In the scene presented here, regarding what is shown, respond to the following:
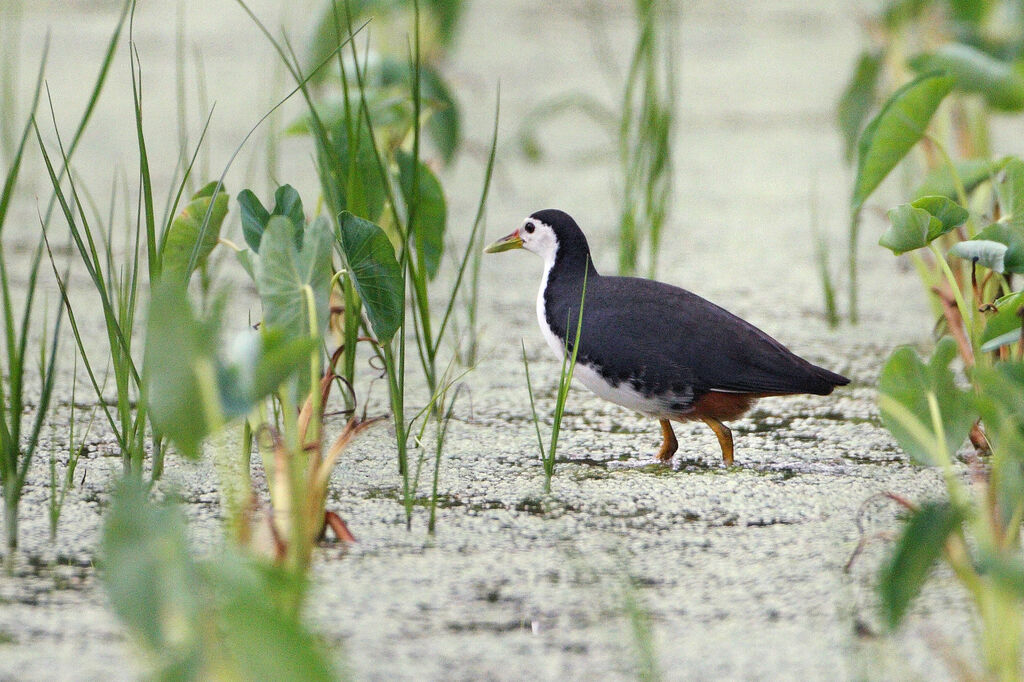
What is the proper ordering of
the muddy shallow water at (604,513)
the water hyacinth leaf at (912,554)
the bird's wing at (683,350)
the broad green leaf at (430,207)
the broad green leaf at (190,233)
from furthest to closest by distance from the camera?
1. the broad green leaf at (430,207)
2. the bird's wing at (683,350)
3. the broad green leaf at (190,233)
4. the muddy shallow water at (604,513)
5. the water hyacinth leaf at (912,554)

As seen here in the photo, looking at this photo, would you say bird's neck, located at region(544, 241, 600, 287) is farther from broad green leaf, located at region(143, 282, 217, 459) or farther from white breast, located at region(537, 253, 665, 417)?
broad green leaf, located at region(143, 282, 217, 459)

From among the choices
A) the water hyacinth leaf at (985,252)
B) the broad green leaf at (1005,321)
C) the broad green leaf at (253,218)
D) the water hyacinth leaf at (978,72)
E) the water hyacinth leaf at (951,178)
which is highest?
the water hyacinth leaf at (978,72)

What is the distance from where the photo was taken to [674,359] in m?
1.88

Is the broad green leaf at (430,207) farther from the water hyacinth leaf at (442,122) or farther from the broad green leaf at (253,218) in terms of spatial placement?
the water hyacinth leaf at (442,122)

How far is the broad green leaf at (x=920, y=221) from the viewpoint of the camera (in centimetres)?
167

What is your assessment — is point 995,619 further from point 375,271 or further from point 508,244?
point 508,244

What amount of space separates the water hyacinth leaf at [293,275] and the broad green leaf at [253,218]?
0.25 metres

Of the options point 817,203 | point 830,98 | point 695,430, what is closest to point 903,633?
point 695,430

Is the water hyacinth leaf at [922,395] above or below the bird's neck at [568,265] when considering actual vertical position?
below

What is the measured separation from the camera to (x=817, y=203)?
3426 millimetres

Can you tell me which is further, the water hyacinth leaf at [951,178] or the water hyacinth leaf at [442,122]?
the water hyacinth leaf at [442,122]

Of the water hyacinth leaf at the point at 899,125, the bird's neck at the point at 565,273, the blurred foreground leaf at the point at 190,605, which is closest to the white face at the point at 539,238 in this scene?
the bird's neck at the point at 565,273

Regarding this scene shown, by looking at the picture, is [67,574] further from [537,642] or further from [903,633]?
[903,633]

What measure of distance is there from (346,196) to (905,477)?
850mm
